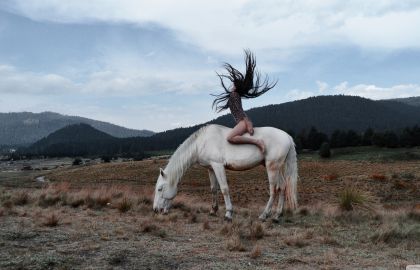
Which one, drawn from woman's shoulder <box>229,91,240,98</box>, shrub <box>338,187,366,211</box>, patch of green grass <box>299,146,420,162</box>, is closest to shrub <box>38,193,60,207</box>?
woman's shoulder <box>229,91,240,98</box>

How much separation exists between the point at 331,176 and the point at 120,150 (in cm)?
13321

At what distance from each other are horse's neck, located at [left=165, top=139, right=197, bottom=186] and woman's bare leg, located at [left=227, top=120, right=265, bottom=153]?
1038 mm

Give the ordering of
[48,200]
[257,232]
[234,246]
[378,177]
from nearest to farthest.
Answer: [234,246] → [257,232] → [48,200] → [378,177]

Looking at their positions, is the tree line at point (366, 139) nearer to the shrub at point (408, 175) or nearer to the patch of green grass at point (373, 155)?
the patch of green grass at point (373, 155)

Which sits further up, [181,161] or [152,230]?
[181,161]

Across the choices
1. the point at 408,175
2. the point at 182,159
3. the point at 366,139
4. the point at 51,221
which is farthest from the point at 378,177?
the point at 366,139

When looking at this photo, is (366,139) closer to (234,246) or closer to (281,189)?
(281,189)

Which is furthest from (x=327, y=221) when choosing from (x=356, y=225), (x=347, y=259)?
(x=347, y=259)

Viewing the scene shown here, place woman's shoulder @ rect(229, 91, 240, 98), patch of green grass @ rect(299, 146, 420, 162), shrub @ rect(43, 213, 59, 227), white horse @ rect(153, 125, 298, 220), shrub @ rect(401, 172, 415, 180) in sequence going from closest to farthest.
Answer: shrub @ rect(43, 213, 59, 227), white horse @ rect(153, 125, 298, 220), woman's shoulder @ rect(229, 91, 240, 98), shrub @ rect(401, 172, 415, 180), patch of green grass @ rect(299, 146, 420, 162)

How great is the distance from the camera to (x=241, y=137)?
10.1 metres

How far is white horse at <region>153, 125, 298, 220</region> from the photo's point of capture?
10.2 m

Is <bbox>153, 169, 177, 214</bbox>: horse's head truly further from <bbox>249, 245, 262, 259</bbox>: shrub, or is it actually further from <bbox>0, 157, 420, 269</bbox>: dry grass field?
<bbox>249, 245, 262, 259</bbox>: shrub

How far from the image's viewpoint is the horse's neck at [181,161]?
10.6 metres

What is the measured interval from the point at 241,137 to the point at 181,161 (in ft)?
5.63
